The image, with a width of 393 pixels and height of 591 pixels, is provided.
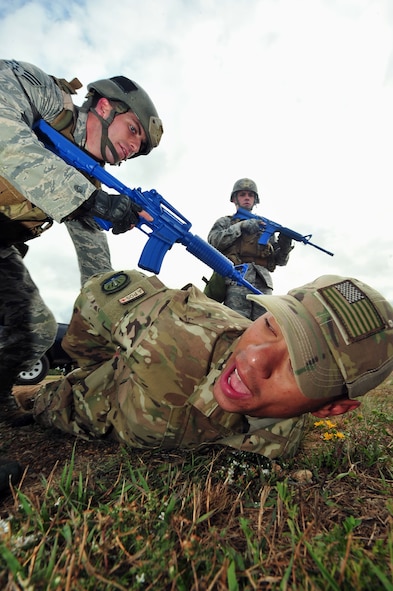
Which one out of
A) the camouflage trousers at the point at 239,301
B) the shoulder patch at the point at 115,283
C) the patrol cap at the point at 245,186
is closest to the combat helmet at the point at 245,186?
the patrol cap at the point at 245,186

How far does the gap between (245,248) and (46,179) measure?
471 cm

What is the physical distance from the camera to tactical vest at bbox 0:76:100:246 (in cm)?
245

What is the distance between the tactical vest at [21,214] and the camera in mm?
2453

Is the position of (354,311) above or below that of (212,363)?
above

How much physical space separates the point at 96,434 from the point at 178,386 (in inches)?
28.3

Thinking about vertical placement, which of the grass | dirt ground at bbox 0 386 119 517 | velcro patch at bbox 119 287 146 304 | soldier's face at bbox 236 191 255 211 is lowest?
dirt ground at bbox 0 386 119 517

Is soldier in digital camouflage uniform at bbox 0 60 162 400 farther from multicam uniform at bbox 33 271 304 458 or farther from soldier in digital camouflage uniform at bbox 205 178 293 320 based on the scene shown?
soldier in digital camouflage uniform at bbox 205 178 293 320

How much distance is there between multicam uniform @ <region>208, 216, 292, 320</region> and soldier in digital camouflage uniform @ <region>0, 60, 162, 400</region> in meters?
2.71

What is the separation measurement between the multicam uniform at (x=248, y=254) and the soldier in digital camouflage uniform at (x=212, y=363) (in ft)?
11.7

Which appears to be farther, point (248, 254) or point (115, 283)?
point (248, 254)

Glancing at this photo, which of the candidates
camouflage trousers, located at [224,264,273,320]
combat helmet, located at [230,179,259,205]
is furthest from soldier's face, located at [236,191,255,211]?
camouflage trousers, located at [224,264,273,320]

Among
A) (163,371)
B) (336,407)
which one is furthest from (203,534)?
(336,407)

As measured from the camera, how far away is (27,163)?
223 centimetres

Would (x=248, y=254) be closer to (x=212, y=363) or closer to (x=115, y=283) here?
(x=115, y=283)
